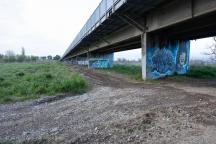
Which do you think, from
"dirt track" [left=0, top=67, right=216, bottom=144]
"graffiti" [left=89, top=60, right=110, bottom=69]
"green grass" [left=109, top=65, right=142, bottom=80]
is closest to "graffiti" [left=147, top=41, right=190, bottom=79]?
"green grass" [left=109, top=65, right=142, bottom=80]

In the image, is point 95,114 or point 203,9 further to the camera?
point 203,9

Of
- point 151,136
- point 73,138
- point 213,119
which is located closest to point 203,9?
point 213,119

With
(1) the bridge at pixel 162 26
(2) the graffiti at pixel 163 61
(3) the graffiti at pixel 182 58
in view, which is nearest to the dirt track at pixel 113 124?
(1) the bridge at pixel 162 26

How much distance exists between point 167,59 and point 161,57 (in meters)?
0.89

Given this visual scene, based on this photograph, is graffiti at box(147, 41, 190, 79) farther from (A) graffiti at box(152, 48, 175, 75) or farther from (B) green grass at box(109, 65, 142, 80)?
(B) green grass at box(109, 65, 142, 80)

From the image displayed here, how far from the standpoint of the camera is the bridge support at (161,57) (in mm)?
18016

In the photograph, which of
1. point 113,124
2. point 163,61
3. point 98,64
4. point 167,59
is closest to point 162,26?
point 163,61

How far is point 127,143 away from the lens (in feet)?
14.7

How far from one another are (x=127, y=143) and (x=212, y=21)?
42.1ft

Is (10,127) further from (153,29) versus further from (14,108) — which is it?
(153,29)

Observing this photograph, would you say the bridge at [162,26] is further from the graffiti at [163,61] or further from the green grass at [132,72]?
the green grass at [132,72]

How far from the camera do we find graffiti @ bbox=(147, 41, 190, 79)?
18.2 meters

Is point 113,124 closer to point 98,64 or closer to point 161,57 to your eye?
point 161,57

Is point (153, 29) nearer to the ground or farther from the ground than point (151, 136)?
farther from the ground
